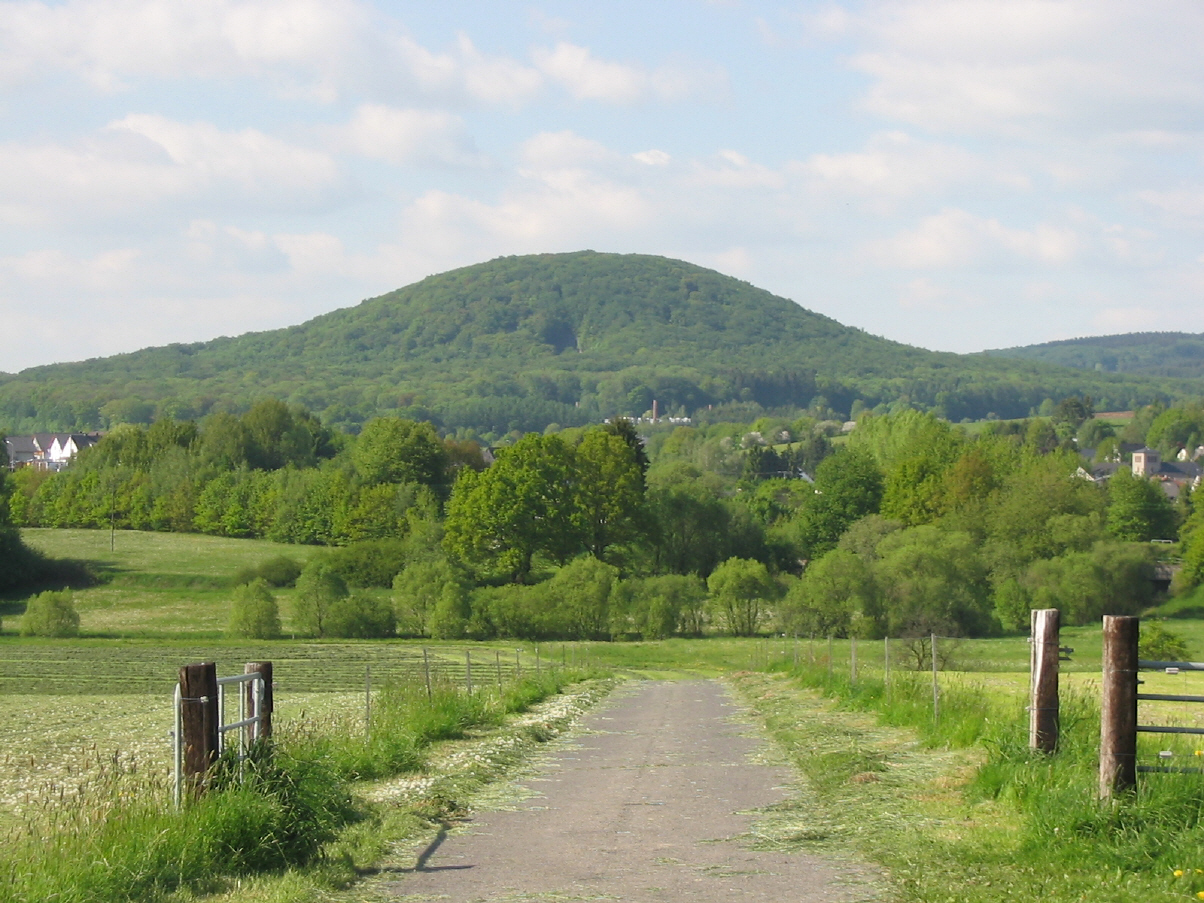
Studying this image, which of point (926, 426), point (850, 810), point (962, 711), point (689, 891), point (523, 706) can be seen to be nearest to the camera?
point (689, 891)

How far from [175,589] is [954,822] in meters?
85.3

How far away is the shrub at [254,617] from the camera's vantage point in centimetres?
7462

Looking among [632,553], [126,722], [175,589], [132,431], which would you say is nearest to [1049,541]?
[632,553]

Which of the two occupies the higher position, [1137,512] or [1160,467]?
[1160,467]

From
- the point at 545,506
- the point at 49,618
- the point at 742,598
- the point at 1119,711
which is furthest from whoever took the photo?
the point at 545,506

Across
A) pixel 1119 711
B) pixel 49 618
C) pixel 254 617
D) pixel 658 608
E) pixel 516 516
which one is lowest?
pixel 254 617

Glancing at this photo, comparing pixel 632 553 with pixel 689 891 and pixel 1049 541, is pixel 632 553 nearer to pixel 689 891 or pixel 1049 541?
pixel 1049 541

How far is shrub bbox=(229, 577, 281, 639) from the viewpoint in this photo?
74625 millimetres

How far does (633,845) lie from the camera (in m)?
10.7

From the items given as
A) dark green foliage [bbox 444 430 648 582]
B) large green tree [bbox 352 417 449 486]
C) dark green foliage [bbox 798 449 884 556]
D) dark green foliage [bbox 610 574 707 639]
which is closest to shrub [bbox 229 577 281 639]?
dark green foliage [bbox 444 430 648 582]

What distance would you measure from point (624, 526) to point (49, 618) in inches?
1453

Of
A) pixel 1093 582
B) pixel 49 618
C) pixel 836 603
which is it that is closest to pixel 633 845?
pixel 836 603

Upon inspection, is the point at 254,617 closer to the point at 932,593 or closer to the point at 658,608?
the point at 658,608

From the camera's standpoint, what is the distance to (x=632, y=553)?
310 ft
